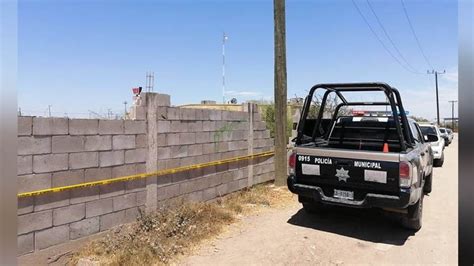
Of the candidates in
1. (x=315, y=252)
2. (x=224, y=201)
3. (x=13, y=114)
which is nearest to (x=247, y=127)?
(x=224, y=201)

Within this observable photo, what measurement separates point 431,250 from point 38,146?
17.7 feet

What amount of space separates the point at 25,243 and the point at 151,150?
92.8 inches

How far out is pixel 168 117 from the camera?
6582 mm

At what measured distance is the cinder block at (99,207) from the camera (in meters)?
5.09

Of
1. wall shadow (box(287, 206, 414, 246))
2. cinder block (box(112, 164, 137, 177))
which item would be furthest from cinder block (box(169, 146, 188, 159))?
wall shadow (box(287, 206, 414, 246))

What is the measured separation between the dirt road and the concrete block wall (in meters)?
1.31

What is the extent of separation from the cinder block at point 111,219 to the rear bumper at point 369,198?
276 centimetres

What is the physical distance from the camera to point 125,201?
18.6 feet

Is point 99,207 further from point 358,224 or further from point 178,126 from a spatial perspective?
point 358,224

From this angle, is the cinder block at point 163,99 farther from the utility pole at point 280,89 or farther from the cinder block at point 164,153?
the utility pole at point 280,89

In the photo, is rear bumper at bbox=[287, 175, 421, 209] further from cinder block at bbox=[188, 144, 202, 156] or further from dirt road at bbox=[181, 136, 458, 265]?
cinder block at bbox=[188, 144, 202, 156]

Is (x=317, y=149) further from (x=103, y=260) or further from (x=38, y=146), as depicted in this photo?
(x=38, y=146)

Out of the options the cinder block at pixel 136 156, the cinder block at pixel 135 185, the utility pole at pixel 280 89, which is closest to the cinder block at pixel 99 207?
the cinder block at pixel 135 185

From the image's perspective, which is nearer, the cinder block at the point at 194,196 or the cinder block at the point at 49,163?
the cinder block at the point at 49,163
